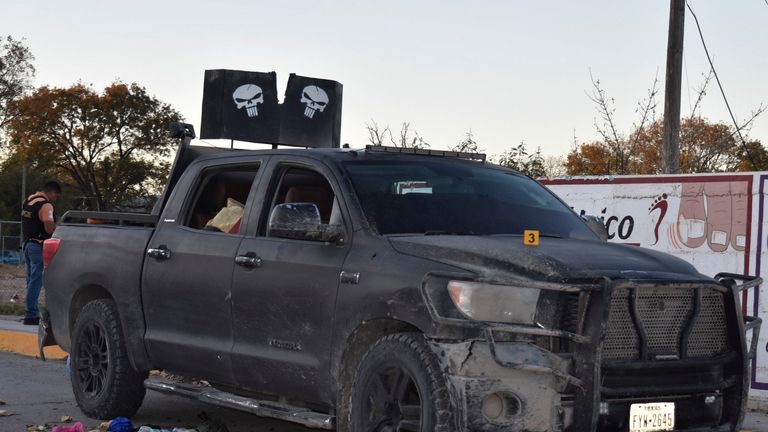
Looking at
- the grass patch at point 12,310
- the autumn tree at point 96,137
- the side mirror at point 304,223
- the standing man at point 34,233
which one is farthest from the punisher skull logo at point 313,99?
the autumn tree at point 96,137

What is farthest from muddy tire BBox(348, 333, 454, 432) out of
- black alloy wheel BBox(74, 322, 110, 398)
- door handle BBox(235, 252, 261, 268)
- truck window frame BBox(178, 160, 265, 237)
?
black alloy wheel BBox(74, 322, 110, 398)

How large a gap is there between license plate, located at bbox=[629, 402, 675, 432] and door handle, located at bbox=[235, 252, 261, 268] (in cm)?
240

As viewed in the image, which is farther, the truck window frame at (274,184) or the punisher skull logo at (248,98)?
the punisher skull logo at (248,98)

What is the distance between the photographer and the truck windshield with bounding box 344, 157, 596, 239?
6.53 metres

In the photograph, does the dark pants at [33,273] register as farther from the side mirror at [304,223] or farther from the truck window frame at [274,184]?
the side mirror at [304,223]

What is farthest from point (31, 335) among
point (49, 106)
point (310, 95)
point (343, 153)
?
point (49, 106)

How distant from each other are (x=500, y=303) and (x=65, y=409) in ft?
15.1

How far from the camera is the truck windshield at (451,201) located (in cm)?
653

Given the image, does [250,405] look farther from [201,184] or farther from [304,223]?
[201,184]

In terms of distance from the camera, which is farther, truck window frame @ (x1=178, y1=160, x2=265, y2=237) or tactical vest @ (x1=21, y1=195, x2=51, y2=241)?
tactical vest @ (x1=21, y1=195, x2=51, y2=241)

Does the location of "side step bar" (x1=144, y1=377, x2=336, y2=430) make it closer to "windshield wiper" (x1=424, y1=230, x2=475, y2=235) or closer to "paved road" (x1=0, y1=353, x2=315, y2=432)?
"paved road" (x1=0, y1=353, x2=315, y2=432)

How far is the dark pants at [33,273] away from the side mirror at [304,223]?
8925mm

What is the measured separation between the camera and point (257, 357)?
22.5ft

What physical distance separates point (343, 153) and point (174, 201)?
1.62 meters
